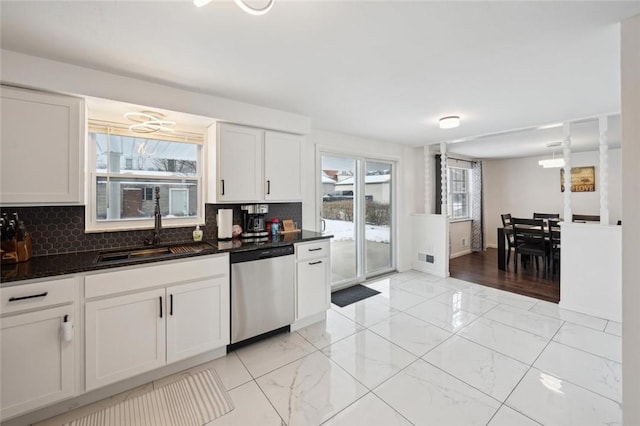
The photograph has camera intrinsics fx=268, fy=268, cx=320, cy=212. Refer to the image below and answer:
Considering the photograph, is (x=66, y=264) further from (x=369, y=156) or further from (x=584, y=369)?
(x=584, y=369)

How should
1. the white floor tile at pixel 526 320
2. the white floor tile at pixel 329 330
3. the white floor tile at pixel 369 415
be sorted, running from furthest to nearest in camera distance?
the white floor tile at pixel 526 320
the white floor tile at pixel 329 330
the white floor tile at pixel 369 415

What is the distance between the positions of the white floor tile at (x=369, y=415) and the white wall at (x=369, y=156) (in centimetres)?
218

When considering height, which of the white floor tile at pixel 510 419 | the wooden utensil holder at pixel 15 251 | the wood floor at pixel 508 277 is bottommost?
the white floor tile at pixel 510 419

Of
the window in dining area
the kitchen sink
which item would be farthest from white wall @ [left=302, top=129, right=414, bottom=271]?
the window in dining area

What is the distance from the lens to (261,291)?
2.49 m

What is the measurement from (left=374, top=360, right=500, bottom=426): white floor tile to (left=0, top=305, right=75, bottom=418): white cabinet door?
205cm

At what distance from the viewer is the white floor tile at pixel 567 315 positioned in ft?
9.37

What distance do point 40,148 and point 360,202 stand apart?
3533 mm

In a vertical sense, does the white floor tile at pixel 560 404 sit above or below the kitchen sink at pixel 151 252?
below

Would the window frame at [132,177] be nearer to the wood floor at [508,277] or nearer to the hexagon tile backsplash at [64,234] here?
the hexagon tile backsplash at [64,234]

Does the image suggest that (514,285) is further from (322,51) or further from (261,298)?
(322,51)

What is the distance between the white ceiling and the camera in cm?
141

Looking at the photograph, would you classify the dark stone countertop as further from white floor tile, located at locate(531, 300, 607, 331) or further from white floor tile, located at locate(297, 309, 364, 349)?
white floor tile, located at locate(531, 300, 607, 331)

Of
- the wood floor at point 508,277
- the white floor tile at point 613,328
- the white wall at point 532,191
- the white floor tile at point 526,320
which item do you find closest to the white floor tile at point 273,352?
the white floor tile at point 526,320
